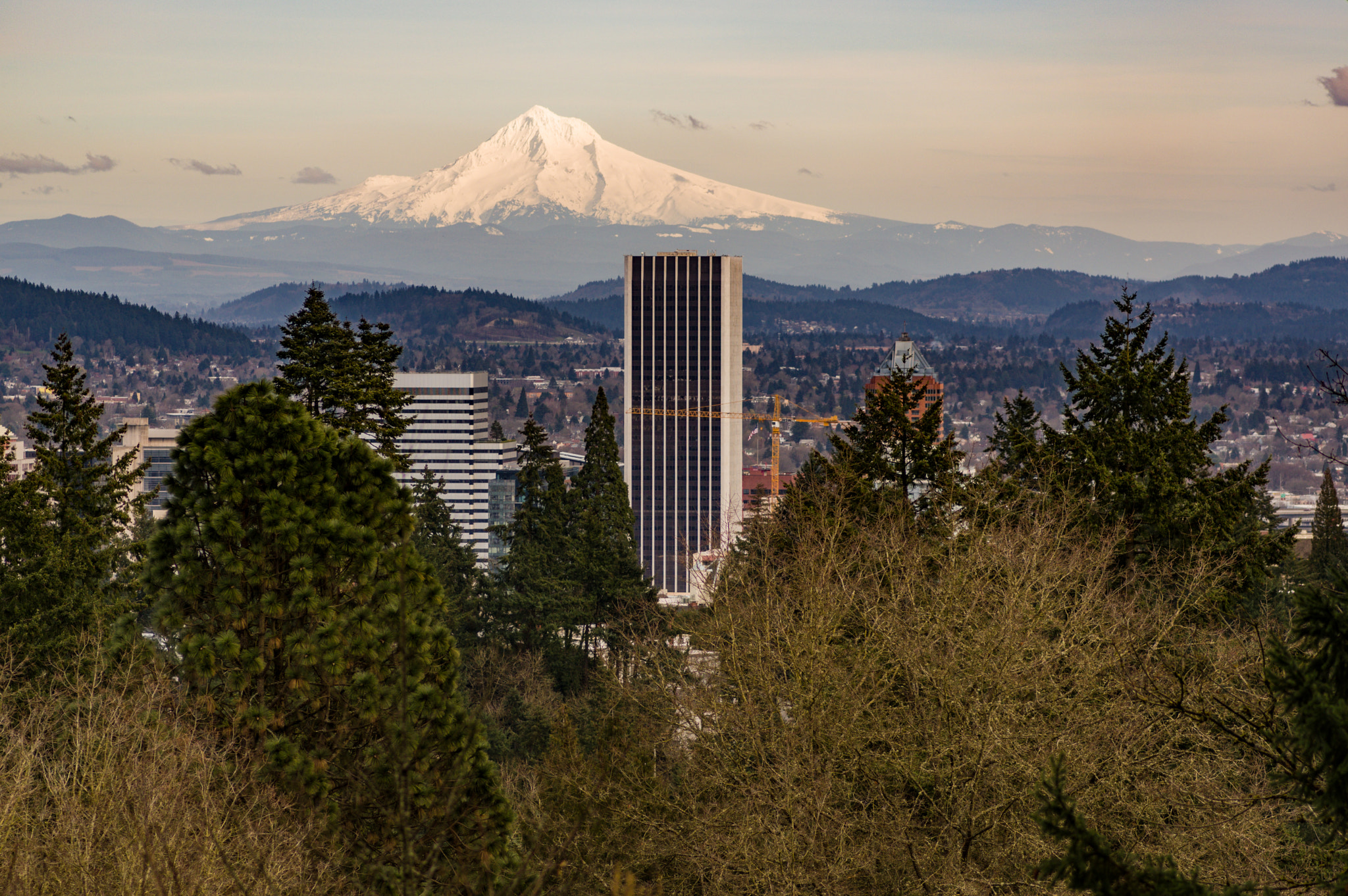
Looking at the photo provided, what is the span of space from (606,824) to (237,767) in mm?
6783

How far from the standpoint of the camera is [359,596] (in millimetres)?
13688

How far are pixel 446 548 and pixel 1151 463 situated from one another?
25.5m

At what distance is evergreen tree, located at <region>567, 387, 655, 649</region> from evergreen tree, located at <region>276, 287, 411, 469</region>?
13928 millimetres

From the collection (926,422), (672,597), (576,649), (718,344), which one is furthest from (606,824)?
(718,344)

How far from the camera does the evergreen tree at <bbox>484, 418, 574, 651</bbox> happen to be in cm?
4078

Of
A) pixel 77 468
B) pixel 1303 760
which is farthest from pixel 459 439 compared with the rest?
pixel 1303 760

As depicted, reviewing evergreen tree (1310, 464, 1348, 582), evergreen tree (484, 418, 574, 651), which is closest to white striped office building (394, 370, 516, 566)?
evergreen tree (484, 418, 574, 651)

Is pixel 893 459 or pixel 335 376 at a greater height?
pixel 335 376

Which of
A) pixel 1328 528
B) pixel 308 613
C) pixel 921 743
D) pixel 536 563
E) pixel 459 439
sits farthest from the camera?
pixel 459 439

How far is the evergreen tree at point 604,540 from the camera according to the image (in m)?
40.9

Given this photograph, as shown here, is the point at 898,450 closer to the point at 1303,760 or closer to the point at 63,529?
the point at 63,529

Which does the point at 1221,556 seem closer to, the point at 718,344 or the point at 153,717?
the point at 153,717

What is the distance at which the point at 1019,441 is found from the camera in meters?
27.8

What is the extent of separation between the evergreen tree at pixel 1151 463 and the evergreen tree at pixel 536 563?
1921cm
